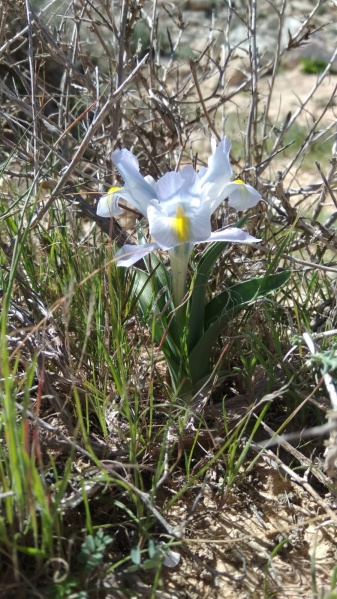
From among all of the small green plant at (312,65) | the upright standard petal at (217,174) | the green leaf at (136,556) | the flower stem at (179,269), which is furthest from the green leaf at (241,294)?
the small green plant at (312,65)

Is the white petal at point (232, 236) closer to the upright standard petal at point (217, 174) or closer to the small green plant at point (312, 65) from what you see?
the upright standard petal at point (217, 174)

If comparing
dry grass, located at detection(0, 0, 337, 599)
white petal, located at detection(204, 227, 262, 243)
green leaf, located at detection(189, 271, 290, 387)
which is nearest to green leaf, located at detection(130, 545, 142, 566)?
dry grass, located at detection(0, 0, 337, 599)

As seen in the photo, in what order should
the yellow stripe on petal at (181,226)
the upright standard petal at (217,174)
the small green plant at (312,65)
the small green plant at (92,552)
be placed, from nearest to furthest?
the small green plant at (92,552), the yellow stripe on petal at (181,226), the upright standard petal at (217,174), the small green plant at (312,65)

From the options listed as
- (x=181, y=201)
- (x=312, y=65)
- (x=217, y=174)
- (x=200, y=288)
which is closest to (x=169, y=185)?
(x=181, y=201)

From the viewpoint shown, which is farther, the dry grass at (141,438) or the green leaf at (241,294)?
the green leaf at (241,294)

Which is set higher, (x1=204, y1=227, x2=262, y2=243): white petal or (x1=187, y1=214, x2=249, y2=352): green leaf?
(x1=204, y1=227, x2=262, y2=243): white petal

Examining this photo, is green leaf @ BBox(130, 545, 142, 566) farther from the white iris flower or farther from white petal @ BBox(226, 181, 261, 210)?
white petal @ BBox(226, 181, 261, 210)

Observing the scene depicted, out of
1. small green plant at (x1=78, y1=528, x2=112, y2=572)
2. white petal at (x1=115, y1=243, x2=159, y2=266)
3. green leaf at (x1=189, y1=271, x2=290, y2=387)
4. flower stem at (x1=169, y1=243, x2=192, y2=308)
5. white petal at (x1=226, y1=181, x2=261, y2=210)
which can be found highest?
white petal at (x1=226, y1=181, x2=261, y2=210)
